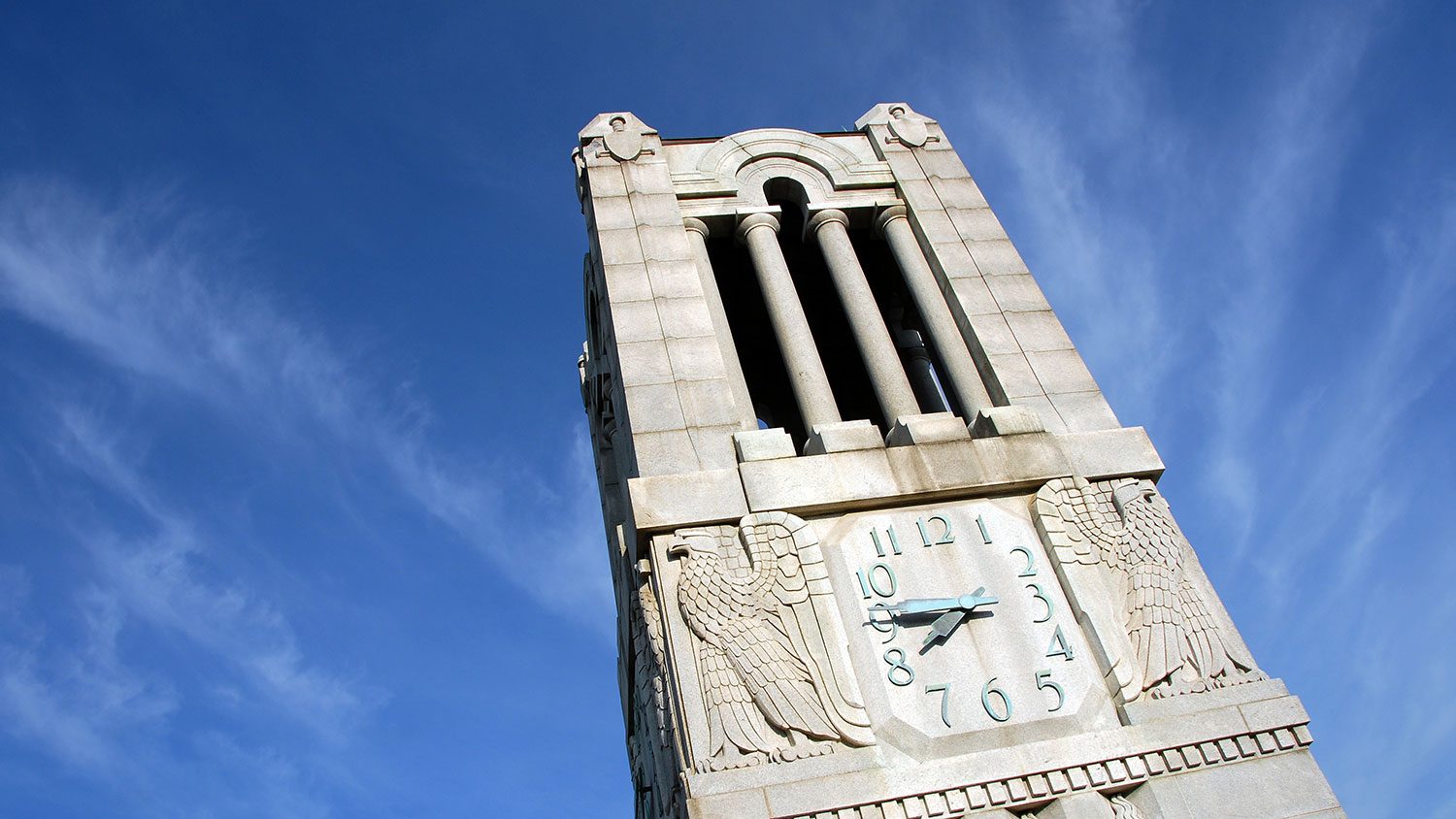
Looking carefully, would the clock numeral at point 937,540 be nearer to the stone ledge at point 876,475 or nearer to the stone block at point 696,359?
the stone ledge at point 876,475

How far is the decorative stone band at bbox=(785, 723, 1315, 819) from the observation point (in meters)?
9.53

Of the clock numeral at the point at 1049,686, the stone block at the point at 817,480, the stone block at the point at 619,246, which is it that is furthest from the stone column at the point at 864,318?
the clock numeral at the point at 1049,686

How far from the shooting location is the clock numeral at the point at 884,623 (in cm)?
1073

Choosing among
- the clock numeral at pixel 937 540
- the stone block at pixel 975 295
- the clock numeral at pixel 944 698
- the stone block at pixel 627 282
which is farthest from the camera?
the stone block at pixel 975 295

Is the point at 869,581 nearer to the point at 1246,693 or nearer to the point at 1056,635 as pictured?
the point at 1056,635

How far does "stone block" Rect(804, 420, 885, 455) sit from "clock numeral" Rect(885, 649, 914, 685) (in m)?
2.42

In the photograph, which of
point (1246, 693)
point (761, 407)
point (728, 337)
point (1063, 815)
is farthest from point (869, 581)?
point (761, 407)

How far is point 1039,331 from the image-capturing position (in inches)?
562

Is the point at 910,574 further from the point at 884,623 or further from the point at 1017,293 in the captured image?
the point at 1017,293

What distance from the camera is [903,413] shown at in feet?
44.1

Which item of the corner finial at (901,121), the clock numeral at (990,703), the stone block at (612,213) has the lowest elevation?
the clock numeral at (990,703)

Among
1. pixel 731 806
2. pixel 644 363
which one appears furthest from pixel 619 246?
pixel 731 806

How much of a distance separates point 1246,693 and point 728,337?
684 centimetres

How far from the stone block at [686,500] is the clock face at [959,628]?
1.01 metres
